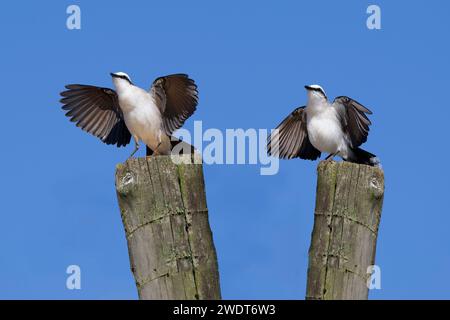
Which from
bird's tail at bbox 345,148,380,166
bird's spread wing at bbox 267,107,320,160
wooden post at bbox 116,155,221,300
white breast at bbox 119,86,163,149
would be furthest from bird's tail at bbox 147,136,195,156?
wooden post at bbox 116,155,221,300

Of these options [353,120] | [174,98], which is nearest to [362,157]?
[353,120]

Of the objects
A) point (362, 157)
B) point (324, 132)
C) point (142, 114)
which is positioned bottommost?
point (362, 157)

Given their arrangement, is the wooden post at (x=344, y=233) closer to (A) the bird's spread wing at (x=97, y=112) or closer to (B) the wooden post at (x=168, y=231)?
(B) the wooden post at (x=168, y=231)

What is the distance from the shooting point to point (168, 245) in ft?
20.7

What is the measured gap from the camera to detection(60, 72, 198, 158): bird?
1088 centimetres

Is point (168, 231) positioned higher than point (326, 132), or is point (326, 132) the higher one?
point (326, 132)

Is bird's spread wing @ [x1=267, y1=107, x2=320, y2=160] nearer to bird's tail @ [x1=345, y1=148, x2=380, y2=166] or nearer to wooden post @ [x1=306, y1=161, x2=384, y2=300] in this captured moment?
bird's tail @ [x1=345, y1=148, x2=380, y2=166]

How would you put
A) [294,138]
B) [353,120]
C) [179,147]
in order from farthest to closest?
[294,138] < [353,120] < [179,147]

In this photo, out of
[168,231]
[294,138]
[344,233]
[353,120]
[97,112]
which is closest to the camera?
[168,231]

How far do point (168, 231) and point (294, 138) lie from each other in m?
5.24

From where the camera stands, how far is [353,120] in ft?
36.0

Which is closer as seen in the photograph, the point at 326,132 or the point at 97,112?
the point at 326,132

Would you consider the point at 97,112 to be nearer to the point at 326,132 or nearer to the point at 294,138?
the point at 294,138
